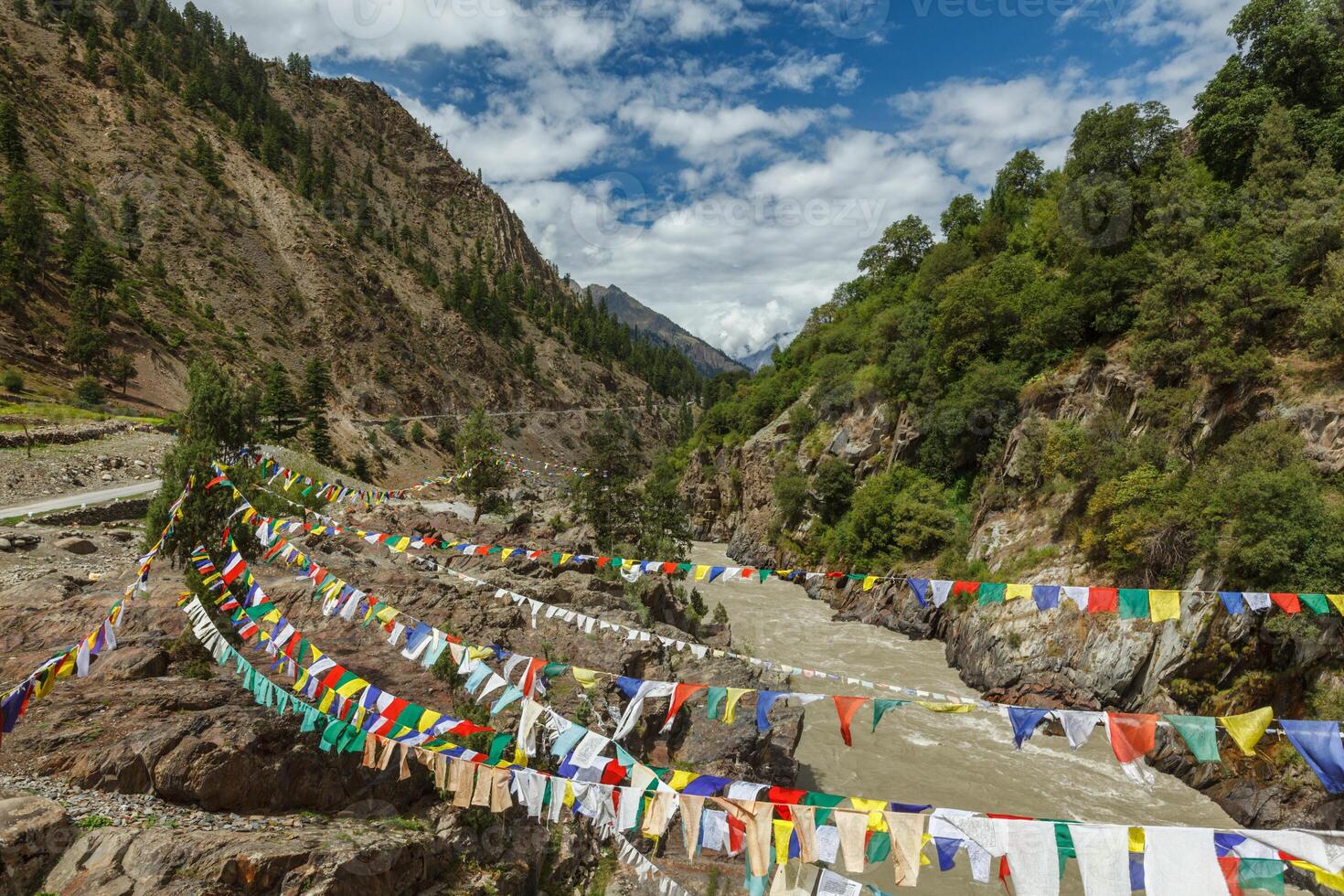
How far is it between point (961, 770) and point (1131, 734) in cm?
1110

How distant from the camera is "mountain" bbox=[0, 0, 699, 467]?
5284 cm

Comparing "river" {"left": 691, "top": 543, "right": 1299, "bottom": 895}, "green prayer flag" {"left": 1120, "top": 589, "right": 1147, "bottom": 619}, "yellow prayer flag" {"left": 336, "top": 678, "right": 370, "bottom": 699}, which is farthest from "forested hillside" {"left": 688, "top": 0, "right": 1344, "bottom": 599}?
"yellow prayer flag" {"left": 336, "top": 678, "right": 370, "bottom": 699}

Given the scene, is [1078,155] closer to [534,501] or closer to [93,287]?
[534,501]

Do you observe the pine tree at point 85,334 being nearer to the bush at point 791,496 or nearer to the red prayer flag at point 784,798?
the bush at point 791,496

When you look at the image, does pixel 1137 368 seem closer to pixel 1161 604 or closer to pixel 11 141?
pixel 1161 604

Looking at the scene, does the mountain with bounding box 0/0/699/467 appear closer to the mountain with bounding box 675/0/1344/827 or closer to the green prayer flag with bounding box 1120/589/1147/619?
the mountain with bounding box 675/0/1344/827

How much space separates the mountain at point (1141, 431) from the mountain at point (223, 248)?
53.5 meters

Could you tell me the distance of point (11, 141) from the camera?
6028 centimetres

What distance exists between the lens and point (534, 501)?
60.2 metres

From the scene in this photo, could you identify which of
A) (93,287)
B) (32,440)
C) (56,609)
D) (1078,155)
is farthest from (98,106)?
(1078,155)

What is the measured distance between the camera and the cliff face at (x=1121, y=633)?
15688 mm

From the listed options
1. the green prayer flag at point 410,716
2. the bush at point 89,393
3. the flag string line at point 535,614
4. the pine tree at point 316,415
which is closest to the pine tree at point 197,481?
the flag string line at point 535,614

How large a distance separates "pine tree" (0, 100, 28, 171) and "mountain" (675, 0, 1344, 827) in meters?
76.5

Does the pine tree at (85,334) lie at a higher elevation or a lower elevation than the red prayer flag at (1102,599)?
higher
